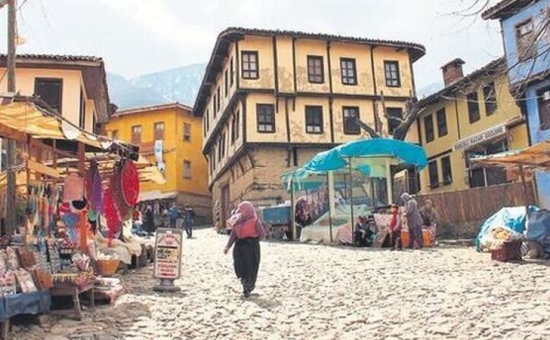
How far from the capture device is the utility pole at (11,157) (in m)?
8.95

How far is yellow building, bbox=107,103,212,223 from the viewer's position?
4325 cm

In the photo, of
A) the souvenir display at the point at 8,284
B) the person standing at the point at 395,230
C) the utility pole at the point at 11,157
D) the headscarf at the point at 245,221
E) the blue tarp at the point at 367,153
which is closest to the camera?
the souvenir display at the point at 8,284

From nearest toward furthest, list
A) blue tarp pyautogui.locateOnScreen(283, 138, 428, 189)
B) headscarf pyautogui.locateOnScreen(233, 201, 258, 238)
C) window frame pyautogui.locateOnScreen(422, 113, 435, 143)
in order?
headscarf pyautogui.locateOnScreen(233, 201, 258, 238) < blue tarp pyautogui.locateOnScreen(283, 138, 428, 189) < window frame pyautogui.locateOnScreen(422, 113, 435, 143)

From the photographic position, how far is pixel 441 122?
30172 millimetres

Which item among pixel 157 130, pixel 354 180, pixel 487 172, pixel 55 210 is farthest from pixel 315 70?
pixel 55 210

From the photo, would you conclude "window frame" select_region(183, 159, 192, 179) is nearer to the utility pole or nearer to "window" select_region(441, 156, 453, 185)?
"window" select_region(441, 156, 453, 185)

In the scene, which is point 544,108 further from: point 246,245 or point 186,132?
point 186,132

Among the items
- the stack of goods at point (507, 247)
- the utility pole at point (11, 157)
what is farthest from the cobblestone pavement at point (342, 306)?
the utility pole at point (11, 157)

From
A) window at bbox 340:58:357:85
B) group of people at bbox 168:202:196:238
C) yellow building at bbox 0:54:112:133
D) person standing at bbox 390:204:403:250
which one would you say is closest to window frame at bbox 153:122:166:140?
group of people at bbox 168:202:196:238

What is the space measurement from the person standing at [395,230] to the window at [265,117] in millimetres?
13353

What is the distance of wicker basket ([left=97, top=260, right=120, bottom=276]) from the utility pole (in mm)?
1643

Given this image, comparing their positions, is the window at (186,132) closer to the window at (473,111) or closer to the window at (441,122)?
the window at (441,122)

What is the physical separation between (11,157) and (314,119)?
20.4 metres

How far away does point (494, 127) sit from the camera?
25141mm
